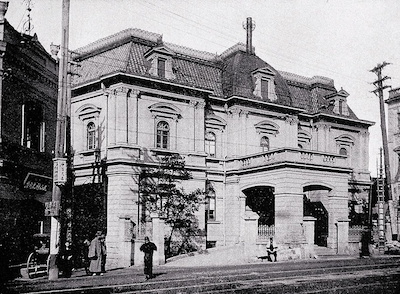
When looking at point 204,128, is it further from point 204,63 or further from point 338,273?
point 338,273

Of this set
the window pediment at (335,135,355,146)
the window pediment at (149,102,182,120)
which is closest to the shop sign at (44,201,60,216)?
the window pediment at (149,102,182,120)

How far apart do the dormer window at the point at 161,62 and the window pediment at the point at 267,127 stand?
23.2 feet

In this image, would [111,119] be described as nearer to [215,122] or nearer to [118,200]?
[118,200]

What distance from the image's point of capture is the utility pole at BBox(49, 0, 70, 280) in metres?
16.3

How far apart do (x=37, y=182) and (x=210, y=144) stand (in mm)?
13344

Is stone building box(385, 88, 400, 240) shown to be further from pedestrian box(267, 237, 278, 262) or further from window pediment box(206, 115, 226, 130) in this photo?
pedestrian box(267, 237, 278, 262)

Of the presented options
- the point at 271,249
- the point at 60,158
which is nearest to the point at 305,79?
the point at 271,249

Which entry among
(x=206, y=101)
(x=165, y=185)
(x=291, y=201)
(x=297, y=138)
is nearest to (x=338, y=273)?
(x=291, y=201)

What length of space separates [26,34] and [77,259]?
32.8 feet

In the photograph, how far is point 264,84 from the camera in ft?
106

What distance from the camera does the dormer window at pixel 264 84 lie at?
105 ft

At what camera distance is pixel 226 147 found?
31078mm

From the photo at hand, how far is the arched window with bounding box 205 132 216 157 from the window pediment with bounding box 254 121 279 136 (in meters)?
3.13

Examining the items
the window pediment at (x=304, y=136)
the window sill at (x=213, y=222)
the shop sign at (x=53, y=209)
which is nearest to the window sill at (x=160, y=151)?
the window sill at (x=213, y=222)
